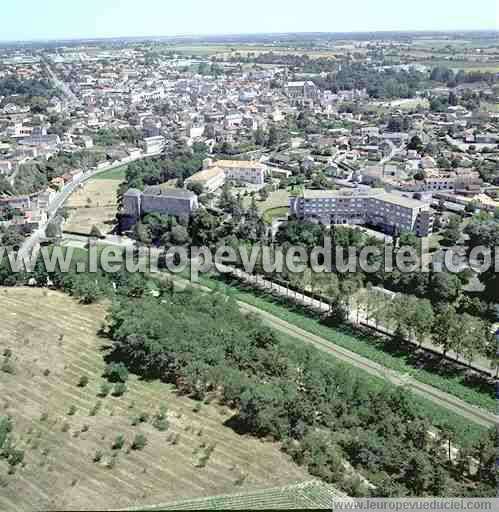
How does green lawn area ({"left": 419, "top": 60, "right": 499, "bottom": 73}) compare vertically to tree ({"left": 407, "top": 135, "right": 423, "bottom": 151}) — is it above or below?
above

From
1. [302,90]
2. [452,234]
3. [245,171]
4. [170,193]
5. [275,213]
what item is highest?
[302,90]

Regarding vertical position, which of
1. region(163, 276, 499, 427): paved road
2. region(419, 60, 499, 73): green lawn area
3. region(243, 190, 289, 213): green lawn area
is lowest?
region(163, 276, 499, 427): paved road

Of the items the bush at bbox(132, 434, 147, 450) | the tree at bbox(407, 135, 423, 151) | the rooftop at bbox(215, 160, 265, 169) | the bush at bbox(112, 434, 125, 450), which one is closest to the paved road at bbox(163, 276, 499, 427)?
the bush at bbox(132, 434, 147, 450)

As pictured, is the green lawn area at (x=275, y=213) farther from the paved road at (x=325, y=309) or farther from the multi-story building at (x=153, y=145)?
the multi-story building at (x=153, y=145)

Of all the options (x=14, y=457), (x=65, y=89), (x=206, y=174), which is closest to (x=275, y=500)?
(x=14, y=457)

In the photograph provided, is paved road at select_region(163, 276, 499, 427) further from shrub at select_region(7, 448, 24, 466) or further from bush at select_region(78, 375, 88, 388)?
shrub at select_region(7, 448, 24, 466)

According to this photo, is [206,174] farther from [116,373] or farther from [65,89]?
[65,89]
